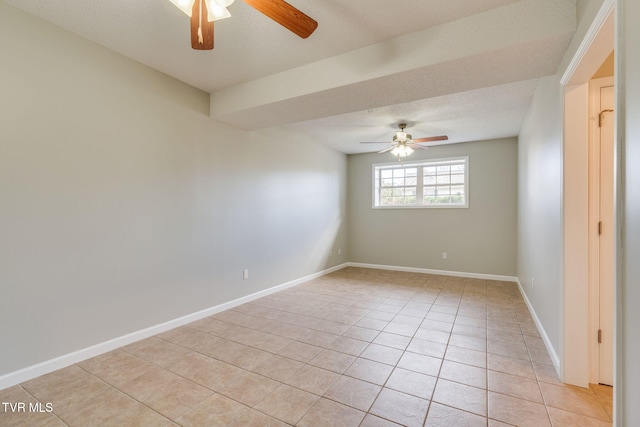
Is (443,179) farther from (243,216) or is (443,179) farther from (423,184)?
(243,216)

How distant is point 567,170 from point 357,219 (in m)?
4.78

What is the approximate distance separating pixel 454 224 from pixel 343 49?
4329 millimetres

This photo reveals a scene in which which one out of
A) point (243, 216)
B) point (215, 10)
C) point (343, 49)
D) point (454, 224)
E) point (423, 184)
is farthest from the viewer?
point (423, 184)

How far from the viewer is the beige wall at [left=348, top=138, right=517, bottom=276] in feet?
17.2

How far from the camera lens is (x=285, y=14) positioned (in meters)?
1.56

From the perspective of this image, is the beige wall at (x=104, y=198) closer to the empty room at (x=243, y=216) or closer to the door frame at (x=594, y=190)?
the empty room at (x=243, y=216)

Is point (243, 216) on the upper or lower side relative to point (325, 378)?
upper

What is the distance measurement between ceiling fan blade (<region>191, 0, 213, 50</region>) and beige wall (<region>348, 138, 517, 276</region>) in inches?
202

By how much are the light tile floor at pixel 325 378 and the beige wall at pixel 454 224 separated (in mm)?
2036

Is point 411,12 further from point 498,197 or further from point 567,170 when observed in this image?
point 498,197

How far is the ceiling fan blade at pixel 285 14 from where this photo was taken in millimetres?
1477

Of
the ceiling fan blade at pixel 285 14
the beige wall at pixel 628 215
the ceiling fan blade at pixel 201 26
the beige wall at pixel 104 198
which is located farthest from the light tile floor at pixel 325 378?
the ceiling fan blade at pixel 285 14

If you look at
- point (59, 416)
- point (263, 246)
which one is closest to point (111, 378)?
point (59, 416)

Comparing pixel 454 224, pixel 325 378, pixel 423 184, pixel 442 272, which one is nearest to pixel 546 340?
pixel 325 378
